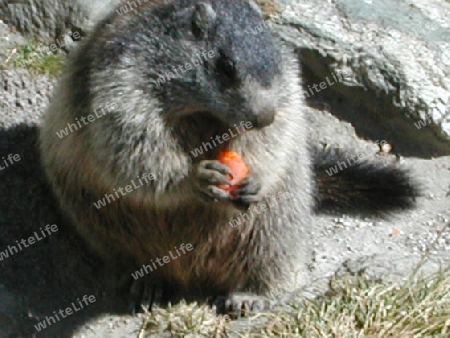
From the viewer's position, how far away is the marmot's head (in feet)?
11.4

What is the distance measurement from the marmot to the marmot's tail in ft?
1.33

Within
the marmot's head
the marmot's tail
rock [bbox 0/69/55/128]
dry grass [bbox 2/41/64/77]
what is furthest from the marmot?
dry grass [bbox 2/41/64/77]

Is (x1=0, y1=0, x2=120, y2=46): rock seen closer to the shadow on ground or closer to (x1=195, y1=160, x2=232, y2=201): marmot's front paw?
the shadow on ground

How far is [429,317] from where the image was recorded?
3934 mm

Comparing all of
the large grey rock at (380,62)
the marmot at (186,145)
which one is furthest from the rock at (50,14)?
the marmot at (186,145)

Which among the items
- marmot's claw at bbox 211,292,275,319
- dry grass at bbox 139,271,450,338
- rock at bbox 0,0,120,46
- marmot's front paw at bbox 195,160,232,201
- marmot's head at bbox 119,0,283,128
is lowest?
dry grass at bbox 139,271,450,338

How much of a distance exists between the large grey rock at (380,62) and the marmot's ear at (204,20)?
6.53 ft

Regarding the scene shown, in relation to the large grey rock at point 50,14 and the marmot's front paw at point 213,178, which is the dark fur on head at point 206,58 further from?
the large grey rock at point 50,14

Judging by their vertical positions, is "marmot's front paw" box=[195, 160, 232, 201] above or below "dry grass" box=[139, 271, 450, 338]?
above

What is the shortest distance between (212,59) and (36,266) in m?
1.60

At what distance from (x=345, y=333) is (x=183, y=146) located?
45.4 inches

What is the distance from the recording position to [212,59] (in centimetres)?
355

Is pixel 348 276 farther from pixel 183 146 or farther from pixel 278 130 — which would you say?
pixel 183 146

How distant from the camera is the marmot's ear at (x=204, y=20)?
3586mm
